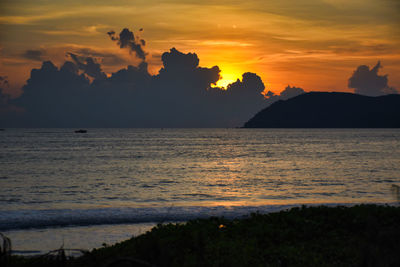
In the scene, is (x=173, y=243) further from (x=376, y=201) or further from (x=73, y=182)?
(x=73, y=182)

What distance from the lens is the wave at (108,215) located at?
1874 centimetres

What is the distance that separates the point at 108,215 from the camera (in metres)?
20.3

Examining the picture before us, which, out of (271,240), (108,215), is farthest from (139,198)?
(271,240)

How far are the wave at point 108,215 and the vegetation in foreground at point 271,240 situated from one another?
5.84m

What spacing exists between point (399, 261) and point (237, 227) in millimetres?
7597

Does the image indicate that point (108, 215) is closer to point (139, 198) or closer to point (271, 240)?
point (139, 198)

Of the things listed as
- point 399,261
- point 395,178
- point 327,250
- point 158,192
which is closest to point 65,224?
point 158,192

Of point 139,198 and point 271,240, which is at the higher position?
point 271,240

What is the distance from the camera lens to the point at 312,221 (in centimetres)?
1354

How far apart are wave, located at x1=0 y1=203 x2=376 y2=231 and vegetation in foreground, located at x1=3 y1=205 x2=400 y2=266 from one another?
5836 millimetres

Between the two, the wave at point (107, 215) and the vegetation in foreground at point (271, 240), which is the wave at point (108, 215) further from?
the vegetation in foreground at point (271, 240)

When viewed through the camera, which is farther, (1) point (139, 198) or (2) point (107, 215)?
(1) point (139, 198)

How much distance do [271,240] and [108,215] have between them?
10704 mm

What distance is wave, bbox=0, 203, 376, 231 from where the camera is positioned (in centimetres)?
1874
